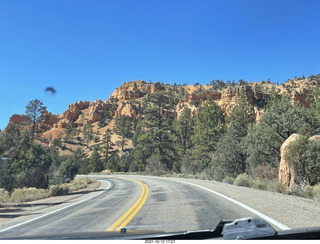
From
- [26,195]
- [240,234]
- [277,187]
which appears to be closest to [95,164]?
[26,195]

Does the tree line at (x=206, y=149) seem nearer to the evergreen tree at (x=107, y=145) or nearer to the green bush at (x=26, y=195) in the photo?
the green bush at (x=26, y=195)

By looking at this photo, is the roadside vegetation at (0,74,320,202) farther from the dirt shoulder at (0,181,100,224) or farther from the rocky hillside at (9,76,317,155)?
the rocky hillside at (9,76,317,155)

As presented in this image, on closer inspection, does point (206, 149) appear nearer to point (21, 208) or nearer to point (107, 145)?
point (21, 208)

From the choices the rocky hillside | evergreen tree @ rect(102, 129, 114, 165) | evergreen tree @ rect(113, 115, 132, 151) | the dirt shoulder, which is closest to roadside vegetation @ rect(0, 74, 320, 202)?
the dirt shoulder

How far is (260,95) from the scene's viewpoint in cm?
9162

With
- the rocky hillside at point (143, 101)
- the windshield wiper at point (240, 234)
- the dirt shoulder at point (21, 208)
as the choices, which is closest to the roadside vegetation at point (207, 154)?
the dirt shoulder at point (21, 208)

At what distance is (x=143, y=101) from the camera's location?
12525 cm

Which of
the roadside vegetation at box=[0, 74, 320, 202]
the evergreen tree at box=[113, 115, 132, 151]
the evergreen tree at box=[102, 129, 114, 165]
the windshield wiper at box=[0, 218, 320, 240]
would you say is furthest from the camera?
the evergreen tree at box=[113, 115, 132, 151]

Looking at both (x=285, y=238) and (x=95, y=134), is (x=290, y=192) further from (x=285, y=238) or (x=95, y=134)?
(x=95, y=134)

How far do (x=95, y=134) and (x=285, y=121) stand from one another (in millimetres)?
94940

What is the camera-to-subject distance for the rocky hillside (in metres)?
89.9

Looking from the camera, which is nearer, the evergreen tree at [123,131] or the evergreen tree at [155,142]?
the evergreen tree at [155,142]

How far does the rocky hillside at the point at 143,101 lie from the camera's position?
8994 cm
